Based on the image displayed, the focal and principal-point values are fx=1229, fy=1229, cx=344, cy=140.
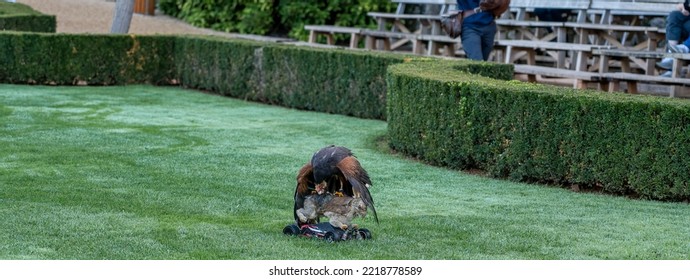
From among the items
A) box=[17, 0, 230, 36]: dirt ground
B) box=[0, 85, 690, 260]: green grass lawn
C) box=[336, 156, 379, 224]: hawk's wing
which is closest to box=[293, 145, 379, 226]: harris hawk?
box=[336, 156, 379, 224]: hawk's wing

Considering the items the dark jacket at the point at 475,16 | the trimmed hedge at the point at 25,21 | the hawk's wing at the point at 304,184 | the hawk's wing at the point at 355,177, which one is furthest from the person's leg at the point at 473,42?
the trimmed hedge at the point at 25,21

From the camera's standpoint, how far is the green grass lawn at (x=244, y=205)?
6582 millimetres

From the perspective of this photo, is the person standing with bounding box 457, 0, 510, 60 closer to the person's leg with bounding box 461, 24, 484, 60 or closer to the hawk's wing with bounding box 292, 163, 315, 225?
the person's leg with bounding box 461, 24, 484, 60

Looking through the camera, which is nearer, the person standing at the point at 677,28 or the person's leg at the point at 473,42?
the person's leg at the point at 473,42

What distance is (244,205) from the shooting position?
7949mm

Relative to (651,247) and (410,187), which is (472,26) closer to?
(410,187)

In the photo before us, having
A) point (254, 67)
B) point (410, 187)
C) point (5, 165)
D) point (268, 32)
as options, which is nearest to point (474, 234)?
point (410, 187)

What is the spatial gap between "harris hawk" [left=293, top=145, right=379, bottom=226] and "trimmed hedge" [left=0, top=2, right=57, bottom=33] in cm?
1464

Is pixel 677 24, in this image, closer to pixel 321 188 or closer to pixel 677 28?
pixel 677 28

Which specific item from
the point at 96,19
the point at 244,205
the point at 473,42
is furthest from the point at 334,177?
the point at 96,19

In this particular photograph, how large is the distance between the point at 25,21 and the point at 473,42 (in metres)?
9.58

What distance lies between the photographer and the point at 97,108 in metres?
14.6

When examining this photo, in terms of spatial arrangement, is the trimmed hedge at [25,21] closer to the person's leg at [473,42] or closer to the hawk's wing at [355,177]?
the person's leg at [473,42]

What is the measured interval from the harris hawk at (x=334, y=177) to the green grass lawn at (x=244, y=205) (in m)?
0.28
